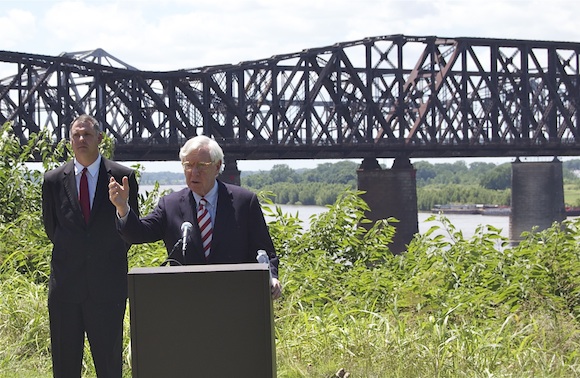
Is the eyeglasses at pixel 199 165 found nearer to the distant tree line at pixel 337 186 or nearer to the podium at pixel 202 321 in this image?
the podium at pixel 202 321

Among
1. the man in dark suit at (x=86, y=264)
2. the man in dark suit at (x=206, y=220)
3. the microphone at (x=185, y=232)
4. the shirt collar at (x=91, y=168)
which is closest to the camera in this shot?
the microphone at (x=185, y=232)

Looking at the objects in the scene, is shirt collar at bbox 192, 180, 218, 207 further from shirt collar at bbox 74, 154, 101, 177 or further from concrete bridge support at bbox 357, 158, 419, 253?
concrete bridge support at bbox 357, 158, 419, 253

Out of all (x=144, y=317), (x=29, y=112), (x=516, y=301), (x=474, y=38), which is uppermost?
(x=474, y=38)

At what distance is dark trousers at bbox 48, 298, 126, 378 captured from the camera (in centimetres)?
604

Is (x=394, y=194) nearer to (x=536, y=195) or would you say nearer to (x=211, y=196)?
(x=536, y=195)

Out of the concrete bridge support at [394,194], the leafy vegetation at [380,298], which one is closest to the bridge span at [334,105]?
the concrete bridge support at [394,194]

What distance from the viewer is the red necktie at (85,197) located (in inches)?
241

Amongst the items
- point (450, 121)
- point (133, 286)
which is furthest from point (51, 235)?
point (450, 121)

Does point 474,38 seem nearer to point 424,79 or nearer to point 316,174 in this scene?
point 424,79

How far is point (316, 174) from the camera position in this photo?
484 ft

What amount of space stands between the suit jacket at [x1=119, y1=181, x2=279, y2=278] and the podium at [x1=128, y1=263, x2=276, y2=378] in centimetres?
78

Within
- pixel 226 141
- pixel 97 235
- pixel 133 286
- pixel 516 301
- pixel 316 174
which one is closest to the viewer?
pixel 133 286

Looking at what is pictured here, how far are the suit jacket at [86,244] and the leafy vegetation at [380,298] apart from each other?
4.47 feet

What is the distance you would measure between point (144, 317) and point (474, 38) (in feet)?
252
